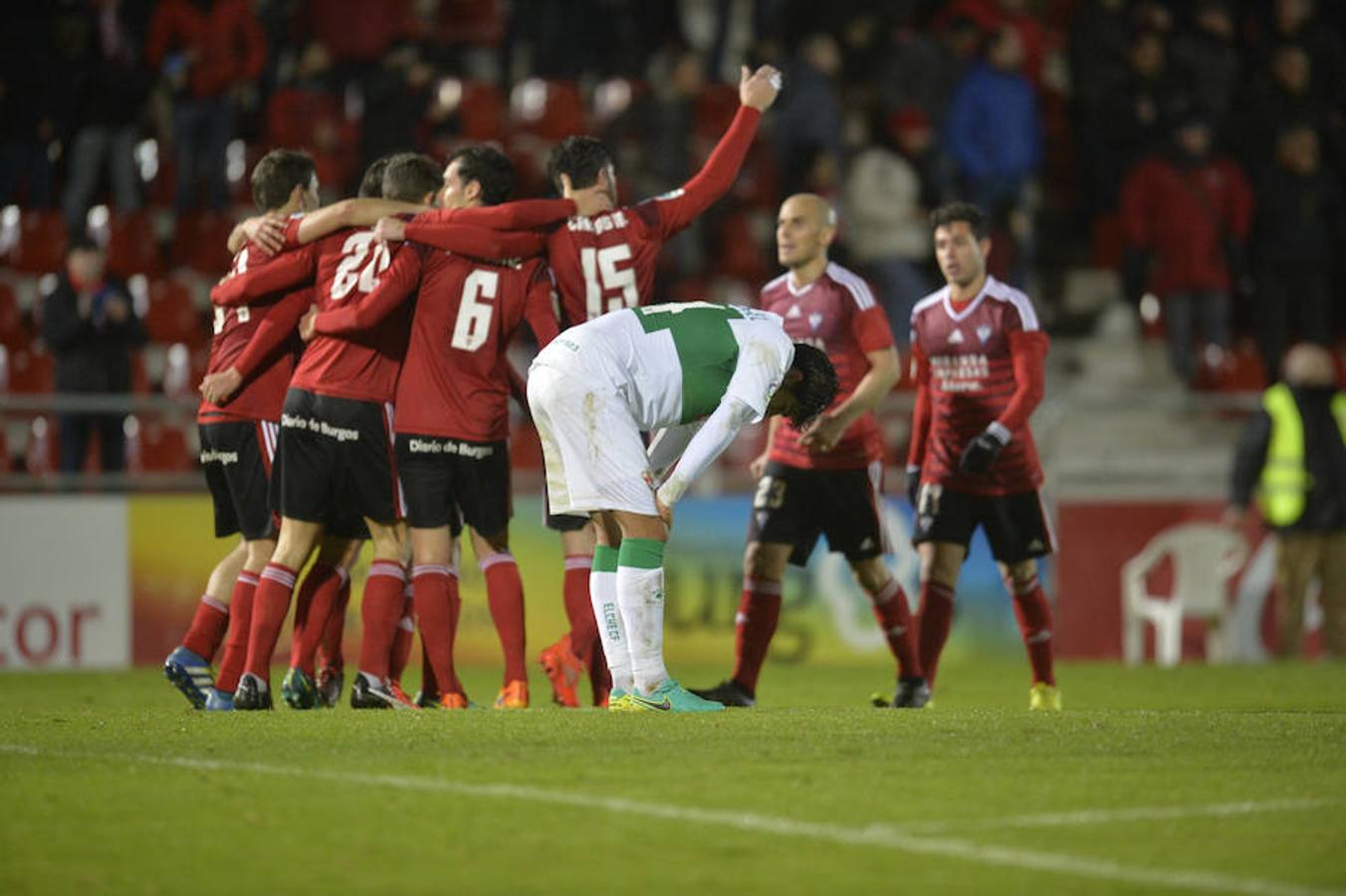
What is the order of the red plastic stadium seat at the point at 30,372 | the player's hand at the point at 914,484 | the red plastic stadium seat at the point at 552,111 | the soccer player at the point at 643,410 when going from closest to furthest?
the soccer player at the point at 643,410 → the player's hand at the point at 914,484 → the red plastic stadium seat at the point at 30,372 → the red plastic stadium seat at the point at 552,111

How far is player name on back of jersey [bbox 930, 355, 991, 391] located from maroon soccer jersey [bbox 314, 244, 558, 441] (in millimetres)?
2535

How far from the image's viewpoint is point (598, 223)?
32.5 ft

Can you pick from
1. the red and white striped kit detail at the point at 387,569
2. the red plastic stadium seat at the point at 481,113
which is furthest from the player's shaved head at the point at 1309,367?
the red and white striped kit detail at the point at 387,569

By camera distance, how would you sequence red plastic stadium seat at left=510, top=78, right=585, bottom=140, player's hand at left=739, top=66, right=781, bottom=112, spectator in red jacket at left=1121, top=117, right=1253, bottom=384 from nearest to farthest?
1. player's hand at left=739, top=66, right=781, bottom=112
2. spectator in red jacket at left=1121, top=117, right=1253, bottom=384
3. red plastic stadium seat at left=510, top=78, right=585, bottom=140

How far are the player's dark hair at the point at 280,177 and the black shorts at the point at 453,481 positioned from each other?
4.43 feet

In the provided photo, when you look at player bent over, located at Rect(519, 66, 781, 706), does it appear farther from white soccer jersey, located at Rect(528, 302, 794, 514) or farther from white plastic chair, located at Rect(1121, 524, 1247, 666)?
white plastic chair, located at Rect(1121, 524, 1247, 666)

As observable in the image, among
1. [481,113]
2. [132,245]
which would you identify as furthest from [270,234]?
[481,113]

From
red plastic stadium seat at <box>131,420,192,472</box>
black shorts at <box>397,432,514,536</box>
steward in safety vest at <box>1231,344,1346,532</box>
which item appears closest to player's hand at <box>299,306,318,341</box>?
black shorts at <box>397,432,514,536</box>

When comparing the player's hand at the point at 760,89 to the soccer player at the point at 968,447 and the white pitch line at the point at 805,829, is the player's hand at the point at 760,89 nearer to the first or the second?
the soccer player at the point at 968,447

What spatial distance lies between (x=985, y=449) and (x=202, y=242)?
30.4 feet

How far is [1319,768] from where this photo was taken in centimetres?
717

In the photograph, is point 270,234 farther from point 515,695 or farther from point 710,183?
point 515,695

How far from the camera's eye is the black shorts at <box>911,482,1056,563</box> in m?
11.4

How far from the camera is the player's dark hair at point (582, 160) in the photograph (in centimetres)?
992
